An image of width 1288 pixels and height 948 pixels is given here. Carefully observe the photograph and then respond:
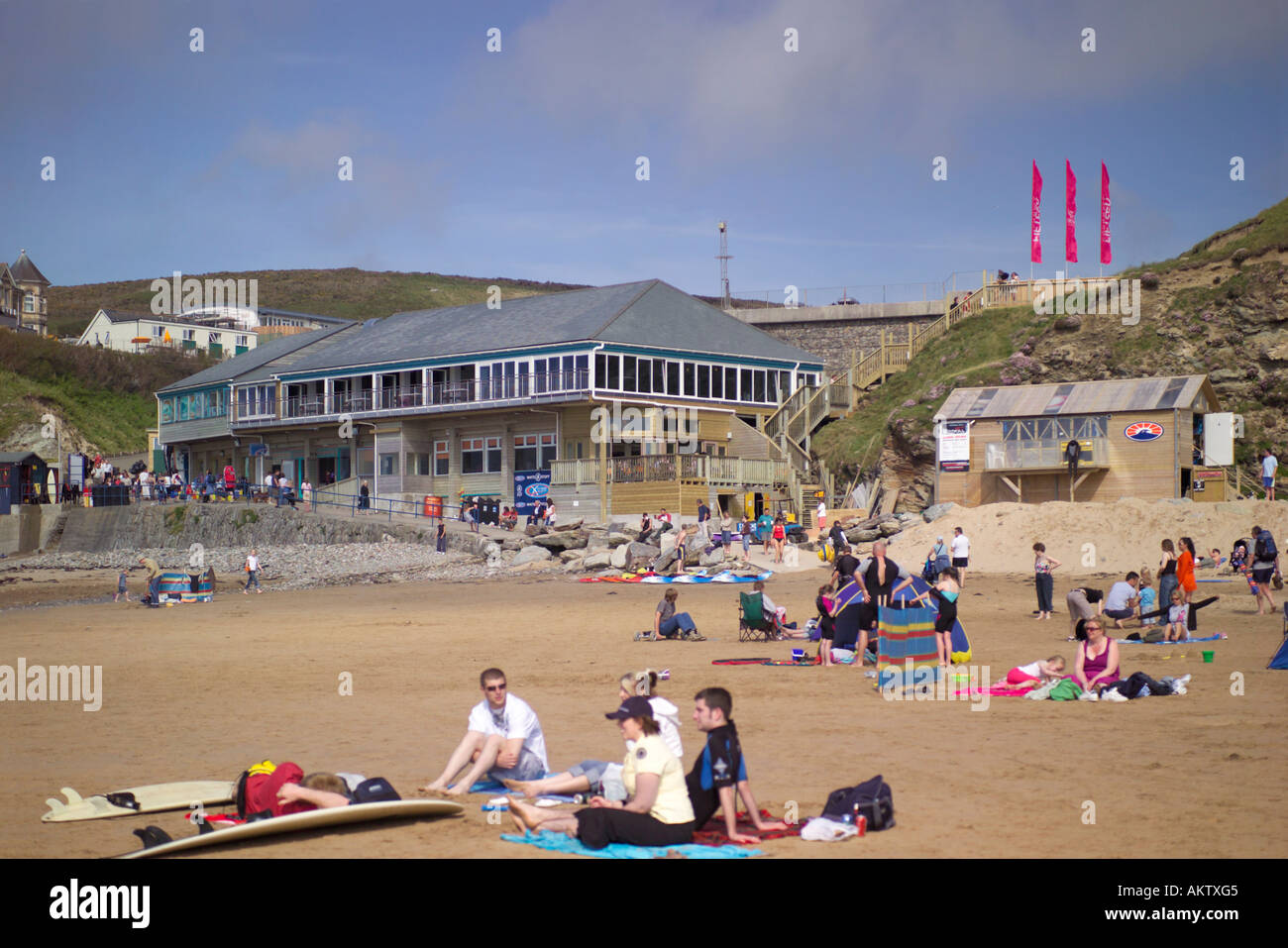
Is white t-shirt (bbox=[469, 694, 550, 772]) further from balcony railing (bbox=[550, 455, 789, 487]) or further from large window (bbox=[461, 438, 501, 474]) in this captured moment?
large window (bbox=[461, 438, 501, 474])

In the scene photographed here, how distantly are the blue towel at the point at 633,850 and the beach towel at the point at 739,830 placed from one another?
0.29ft

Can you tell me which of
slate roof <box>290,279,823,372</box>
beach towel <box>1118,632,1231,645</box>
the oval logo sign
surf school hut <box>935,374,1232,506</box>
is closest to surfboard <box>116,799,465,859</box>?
beach towel <box>1118,632,1231,645</box>

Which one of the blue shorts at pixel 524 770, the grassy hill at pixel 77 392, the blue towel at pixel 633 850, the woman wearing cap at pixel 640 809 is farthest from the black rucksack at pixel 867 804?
the grassy hill at pixel 77 392

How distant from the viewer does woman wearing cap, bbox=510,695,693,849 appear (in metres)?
6.98

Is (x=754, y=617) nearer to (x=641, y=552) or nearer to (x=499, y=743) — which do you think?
(x=499, y=743)

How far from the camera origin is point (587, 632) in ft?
65.1

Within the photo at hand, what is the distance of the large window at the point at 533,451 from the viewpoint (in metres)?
46.2

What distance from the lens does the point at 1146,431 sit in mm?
34344

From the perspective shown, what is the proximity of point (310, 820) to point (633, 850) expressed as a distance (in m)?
1.94

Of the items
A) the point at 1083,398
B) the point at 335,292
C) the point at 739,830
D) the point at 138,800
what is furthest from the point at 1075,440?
the point at 335,292

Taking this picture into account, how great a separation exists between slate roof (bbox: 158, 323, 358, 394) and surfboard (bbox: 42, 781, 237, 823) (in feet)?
164
